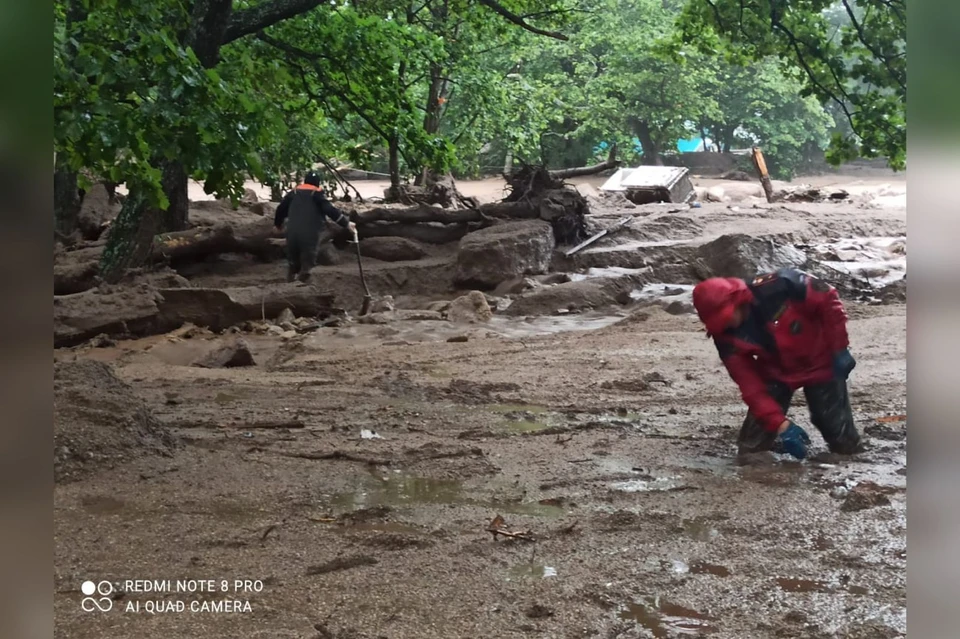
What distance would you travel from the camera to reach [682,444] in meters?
4.00

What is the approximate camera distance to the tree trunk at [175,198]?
7.11m

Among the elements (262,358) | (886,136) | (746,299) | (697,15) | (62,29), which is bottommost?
(262,358)

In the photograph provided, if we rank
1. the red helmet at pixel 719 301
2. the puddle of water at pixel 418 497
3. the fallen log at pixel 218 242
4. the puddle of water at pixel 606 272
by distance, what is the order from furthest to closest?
the fallen log at pixel 218 242
the puddle of water at pixel 606 272
the red helmet at pixel 719 301
the puddle of water at pixel 418 497

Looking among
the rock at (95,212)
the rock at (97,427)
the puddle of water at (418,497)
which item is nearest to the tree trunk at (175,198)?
the rock at (95,212)

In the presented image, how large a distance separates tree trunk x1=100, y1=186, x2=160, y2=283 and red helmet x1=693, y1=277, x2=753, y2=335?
6.31 metres

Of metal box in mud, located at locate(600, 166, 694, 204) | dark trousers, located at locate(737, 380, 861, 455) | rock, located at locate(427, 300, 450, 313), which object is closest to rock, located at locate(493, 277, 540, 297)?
rock, located at locate(427, 300, 450, 313)

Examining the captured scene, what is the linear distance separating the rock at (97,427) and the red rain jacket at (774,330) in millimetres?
2301

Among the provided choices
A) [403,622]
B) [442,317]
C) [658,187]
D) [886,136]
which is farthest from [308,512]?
[658,187]

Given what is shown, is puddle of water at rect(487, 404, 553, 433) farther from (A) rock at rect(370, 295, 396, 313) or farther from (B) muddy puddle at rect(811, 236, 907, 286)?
(B) muddy puddle at rect(811, 236, 907, 286)

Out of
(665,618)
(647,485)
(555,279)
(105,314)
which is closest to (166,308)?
(105,314)

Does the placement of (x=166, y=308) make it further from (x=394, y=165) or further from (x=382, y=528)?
(x=382, y=528)

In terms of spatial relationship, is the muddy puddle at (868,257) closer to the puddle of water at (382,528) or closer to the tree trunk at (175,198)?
the tree trunk at (175,198)
